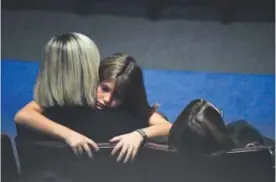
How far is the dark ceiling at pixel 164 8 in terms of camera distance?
1.58 metres

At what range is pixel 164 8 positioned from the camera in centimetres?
158

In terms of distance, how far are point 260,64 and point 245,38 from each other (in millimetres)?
96

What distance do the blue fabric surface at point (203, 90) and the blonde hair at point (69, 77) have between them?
0.27 feet

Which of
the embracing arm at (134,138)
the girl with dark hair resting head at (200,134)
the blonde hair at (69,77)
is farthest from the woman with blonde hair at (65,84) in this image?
the girl with dark hair resting head at (200,134)

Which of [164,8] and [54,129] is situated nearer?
[54,129]

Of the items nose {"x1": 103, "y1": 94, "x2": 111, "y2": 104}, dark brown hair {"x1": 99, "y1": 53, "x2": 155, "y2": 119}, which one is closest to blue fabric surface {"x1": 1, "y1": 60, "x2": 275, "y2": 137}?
dark brown hair {"x1": 99, "y1": 53, "x2": 155, "y2": 119}

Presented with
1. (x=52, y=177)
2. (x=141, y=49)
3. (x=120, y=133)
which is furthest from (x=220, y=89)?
(x=52, y=177)

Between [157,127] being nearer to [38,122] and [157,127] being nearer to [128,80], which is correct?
[128,80]

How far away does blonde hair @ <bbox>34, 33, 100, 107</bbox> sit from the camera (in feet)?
4.79

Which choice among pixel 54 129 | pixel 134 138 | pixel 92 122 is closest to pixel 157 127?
pixel 134 138

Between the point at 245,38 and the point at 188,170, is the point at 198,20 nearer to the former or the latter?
the point at 245,38

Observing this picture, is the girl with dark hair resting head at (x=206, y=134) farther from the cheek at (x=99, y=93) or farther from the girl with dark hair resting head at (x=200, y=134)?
the cheek at (x=99, y=93)

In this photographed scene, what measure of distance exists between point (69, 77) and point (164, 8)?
1.24 ft

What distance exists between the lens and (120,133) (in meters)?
1.41
